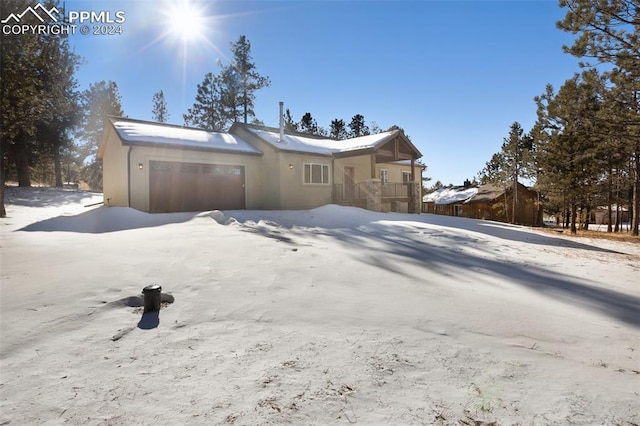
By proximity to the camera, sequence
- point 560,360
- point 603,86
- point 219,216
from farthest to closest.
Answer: point 219,216 < point 603,86 < point 560,360

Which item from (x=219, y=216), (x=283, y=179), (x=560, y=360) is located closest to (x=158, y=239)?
(x=219, y=216)

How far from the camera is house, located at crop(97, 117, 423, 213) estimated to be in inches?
533

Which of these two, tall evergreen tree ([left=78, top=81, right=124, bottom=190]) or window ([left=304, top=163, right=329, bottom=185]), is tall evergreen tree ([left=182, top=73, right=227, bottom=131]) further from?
window ([left=304, top=163, right=329, bottom=185])

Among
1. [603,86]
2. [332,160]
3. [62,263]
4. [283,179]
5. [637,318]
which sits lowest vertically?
[637,318]

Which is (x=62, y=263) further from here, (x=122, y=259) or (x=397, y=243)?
(x=397, y=243)

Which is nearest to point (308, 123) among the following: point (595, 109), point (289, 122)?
point (289, 122)

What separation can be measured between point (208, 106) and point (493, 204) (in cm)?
3042

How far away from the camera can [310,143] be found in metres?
19.2

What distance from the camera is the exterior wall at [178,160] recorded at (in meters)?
13.1

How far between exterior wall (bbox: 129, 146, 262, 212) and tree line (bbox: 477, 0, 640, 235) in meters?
13.0

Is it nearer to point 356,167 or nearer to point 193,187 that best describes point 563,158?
point 356,167

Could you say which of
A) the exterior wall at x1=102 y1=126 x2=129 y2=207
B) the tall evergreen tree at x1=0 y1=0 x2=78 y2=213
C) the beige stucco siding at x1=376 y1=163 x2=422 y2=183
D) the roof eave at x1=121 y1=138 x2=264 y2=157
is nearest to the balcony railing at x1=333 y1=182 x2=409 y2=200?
the beige stucco siding at x1=376 y1=163 x2=422 y2=183

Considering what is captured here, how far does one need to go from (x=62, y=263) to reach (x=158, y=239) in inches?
85.6

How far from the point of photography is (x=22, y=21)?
13469 mm
